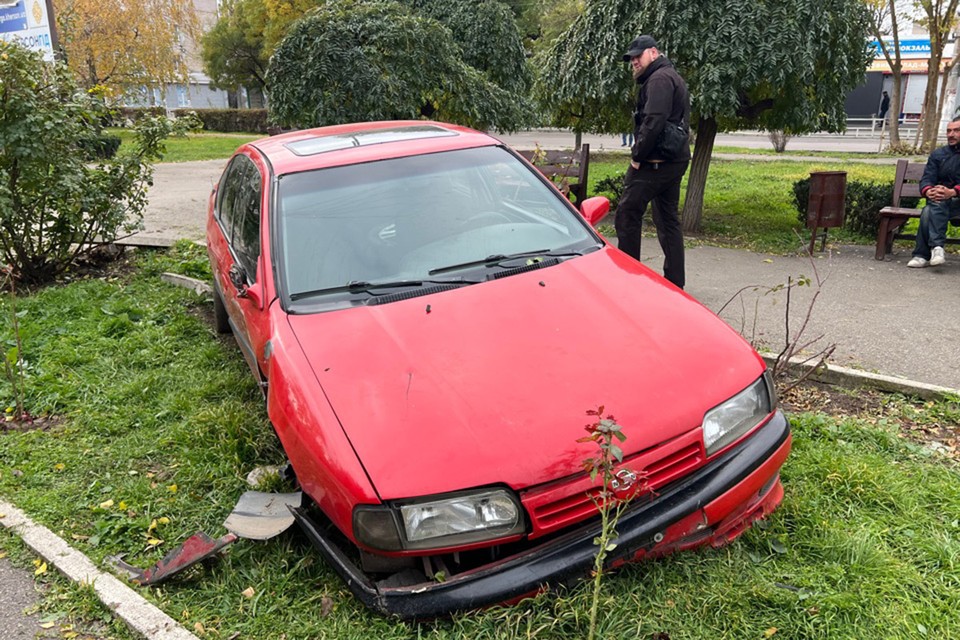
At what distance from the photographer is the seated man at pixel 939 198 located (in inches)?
283

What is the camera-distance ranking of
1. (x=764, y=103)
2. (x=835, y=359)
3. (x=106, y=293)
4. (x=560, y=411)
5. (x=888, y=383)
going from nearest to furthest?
(x=560, y=411) → (x=888, y=383) → (x=835, y=359) → (x=106, y=293) → (x=764, y=103)

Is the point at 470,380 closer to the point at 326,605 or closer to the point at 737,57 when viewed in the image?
the point at 326,605

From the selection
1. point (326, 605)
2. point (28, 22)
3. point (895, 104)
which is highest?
point (28, 22)

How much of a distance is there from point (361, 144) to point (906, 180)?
659cm

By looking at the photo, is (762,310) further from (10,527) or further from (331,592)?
(10,527)

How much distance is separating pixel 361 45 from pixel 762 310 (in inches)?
245

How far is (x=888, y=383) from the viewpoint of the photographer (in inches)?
175

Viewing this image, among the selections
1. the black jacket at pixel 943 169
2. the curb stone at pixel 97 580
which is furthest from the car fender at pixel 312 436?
the black jacket at pixel 943 169

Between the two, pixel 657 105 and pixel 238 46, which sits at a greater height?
pixel 238 46

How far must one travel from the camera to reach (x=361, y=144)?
416cm

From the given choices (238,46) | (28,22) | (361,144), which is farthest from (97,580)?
(238,46)

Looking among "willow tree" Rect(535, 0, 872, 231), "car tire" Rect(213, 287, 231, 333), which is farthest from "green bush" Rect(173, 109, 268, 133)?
"car tire" Rect(213, 287, 231, 333)

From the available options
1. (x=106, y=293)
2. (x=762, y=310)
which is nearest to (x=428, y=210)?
(x=762, y=310)

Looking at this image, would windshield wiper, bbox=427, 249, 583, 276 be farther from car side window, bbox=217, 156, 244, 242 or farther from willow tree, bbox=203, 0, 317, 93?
willow tree, bbox=203, 0, 317, 93
